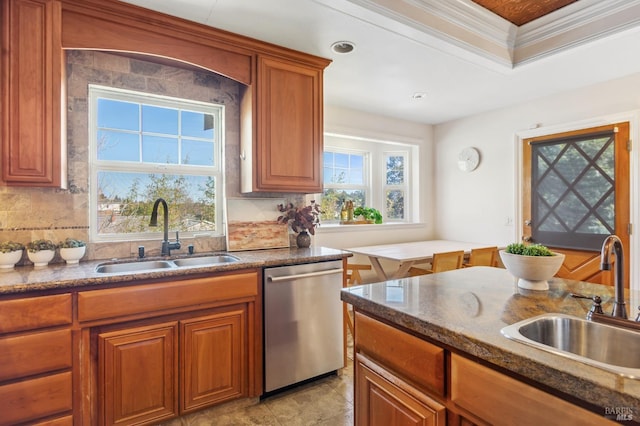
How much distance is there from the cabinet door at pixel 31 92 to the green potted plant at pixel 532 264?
94.8 inches

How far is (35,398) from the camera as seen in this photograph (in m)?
1.58

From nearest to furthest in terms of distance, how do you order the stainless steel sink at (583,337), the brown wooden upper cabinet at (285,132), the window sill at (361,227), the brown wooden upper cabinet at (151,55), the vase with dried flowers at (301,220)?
the stainless steel sink at (583,337) → the brown wooden upper cabinet at (151,55) → the brown wooden upper cabinet at (285,132) → the vase with dried flowers at (301,220) → the window sill at (361,227)

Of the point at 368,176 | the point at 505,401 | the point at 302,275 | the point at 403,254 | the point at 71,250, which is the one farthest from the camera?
the point at 368,176

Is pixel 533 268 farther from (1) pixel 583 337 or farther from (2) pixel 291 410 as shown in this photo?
(2) pixel 291 410

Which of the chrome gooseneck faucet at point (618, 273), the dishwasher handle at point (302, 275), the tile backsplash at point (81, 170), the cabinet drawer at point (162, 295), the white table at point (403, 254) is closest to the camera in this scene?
the chrome gooseneck faucet at point (618, 273)

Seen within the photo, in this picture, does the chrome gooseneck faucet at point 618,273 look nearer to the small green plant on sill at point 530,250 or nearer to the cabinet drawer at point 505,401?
the small green plant on sill at point 530,250

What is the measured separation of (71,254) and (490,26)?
11.0 ft

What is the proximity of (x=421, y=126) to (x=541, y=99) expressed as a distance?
1432 millimetres

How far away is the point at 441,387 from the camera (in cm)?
104

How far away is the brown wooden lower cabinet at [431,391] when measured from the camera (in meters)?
0.82

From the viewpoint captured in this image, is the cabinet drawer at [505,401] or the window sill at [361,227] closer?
the cabinet drawer at [505,401]

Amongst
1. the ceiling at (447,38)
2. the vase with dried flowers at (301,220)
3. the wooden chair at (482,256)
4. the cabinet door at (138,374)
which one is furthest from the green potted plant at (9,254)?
the wooden chair at (482,256)

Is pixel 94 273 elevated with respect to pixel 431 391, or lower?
elevated

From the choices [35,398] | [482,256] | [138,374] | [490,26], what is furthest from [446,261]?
[35,398]
